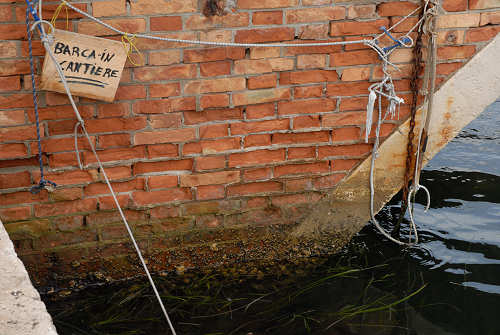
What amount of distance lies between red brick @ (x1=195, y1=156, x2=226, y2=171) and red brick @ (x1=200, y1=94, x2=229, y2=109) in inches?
12.5

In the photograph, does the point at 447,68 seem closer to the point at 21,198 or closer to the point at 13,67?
the point at 13,67

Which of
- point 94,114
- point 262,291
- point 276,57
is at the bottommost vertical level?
point 262,291

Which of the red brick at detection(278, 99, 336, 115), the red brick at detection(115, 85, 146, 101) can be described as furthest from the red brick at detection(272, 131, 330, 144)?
the red brick at detection(115, 85, 146, 101)

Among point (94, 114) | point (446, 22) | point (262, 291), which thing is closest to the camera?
point (94, 114)

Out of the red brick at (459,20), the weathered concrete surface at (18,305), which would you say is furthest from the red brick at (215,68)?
the weathered concrete surface at (18,305)

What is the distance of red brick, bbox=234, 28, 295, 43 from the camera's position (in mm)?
2594

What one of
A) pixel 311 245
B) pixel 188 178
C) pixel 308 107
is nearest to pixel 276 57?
pixel 308 107

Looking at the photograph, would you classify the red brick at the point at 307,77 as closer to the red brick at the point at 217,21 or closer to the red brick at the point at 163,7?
the red brick at the point at 217,21

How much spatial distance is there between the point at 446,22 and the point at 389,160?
2.88 feet

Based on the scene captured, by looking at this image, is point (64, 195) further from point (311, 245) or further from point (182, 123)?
point (311, 245)

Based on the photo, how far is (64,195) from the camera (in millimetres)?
2719

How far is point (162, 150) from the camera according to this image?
108 inches

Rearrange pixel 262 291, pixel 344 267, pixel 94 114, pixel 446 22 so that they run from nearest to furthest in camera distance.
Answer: pixel 94 114 < pixel 446 22 < pixel 262 291 < pixel 344 267

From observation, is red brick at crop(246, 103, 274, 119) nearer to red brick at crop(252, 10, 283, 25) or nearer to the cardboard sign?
red brick at crop(252, 10, 283, 25)
